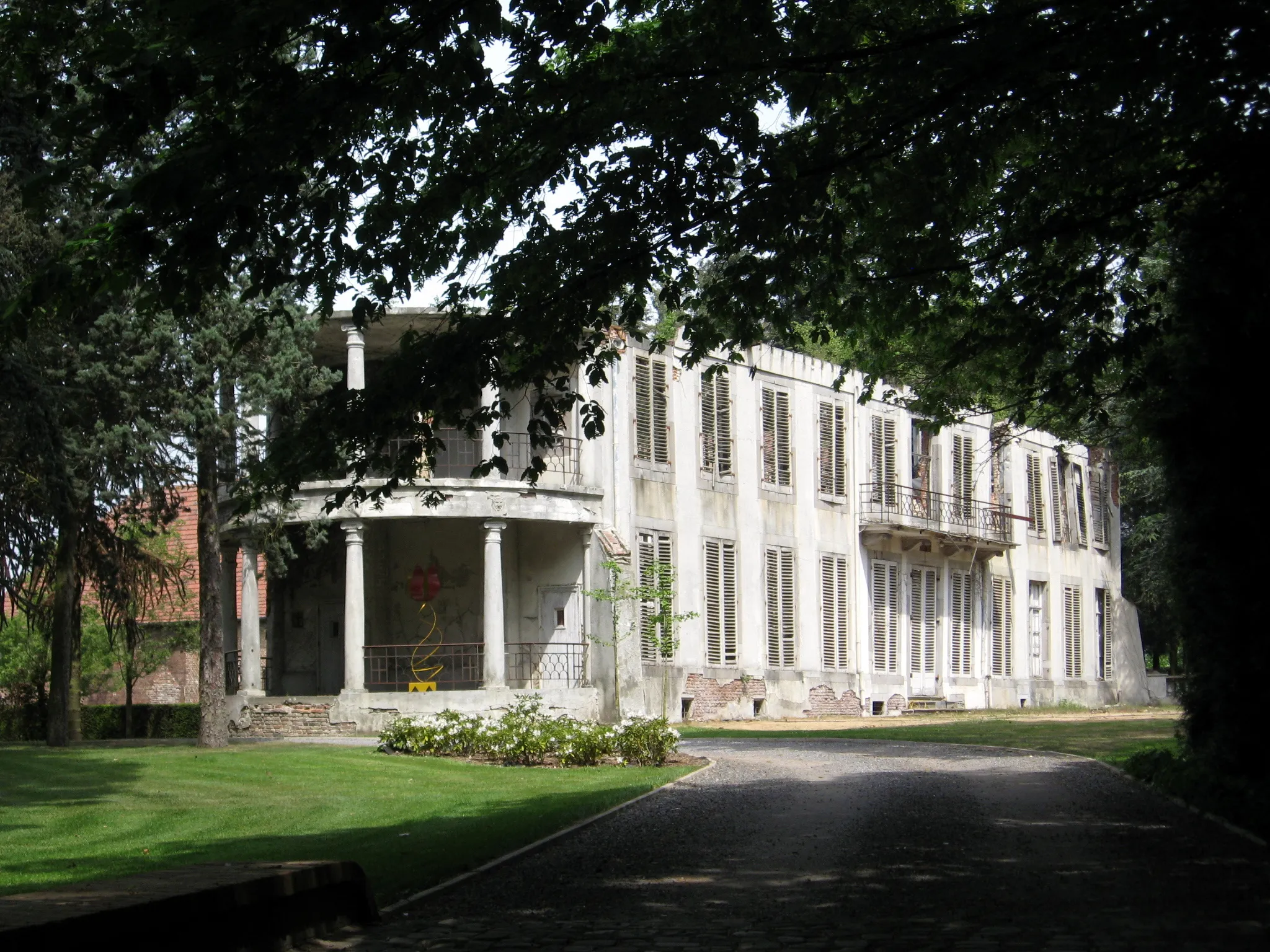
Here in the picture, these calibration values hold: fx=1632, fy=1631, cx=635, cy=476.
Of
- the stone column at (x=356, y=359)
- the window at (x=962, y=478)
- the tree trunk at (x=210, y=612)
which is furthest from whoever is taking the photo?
the window at (x=962, y=478)

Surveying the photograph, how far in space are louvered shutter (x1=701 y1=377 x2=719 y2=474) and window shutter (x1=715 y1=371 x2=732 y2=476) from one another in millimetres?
109

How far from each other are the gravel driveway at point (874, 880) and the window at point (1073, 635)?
2921 cm

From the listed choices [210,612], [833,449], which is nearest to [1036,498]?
[833,449]

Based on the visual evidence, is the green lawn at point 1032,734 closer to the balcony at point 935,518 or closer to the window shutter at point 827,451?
the balcony at point 935,518

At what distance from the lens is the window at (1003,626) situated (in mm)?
40844

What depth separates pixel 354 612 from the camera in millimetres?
26594

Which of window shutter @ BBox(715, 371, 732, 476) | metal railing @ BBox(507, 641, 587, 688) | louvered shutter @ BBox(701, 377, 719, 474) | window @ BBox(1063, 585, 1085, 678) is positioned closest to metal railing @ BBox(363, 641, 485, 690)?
metal railing @ BBox(507, 641, 587, 688)

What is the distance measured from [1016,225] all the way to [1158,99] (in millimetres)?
1798

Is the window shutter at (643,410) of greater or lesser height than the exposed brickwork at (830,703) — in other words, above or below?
above

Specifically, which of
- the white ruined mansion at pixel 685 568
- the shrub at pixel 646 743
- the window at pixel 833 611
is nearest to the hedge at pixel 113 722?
the white ruined mansion at pixel 685 568

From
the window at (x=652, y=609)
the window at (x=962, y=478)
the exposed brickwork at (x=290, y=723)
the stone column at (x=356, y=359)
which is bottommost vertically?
the exposed brickwork at (x=290, y=723)

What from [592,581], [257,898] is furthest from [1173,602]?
[592,581]

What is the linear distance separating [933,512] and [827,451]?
3813 millimetres

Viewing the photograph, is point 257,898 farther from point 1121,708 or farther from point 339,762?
point 1121,708
